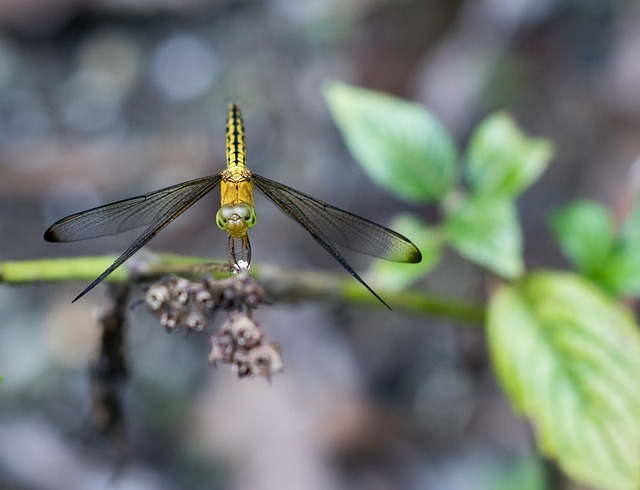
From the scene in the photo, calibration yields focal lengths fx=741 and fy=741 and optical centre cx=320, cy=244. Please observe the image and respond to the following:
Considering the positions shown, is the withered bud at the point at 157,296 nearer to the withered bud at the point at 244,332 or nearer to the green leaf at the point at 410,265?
the withered bud at the point at 244,332

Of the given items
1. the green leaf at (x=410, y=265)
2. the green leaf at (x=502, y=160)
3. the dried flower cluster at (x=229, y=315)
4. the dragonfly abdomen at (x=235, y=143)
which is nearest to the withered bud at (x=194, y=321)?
the dried flower cluster at (x=229, y=315)

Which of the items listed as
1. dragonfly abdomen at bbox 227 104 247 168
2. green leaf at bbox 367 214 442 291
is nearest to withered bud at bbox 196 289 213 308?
green leaf at bbox 367 214 442 291

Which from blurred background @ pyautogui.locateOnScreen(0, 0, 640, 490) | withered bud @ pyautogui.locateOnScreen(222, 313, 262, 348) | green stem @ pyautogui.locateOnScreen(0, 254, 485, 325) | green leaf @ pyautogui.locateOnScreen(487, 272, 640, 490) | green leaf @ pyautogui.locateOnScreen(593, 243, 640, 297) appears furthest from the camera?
blurred background @ pyautogui.locateOnScreen(0, 0, 640, 490)

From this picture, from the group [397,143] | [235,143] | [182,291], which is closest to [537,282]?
[397,143]

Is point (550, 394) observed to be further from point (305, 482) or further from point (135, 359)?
point (135, 359)

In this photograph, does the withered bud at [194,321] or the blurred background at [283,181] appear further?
the blurred background at [283,181]

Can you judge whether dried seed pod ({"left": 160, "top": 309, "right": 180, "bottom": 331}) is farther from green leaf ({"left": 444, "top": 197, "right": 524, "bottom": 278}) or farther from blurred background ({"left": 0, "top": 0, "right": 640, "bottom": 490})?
blurred background ({"left": 0, "top": 0, "right": 640, "bottom": 490})
